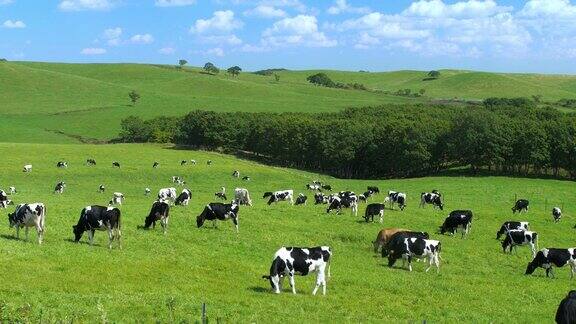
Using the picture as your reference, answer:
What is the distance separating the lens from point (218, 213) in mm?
33031

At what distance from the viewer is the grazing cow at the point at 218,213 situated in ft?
108

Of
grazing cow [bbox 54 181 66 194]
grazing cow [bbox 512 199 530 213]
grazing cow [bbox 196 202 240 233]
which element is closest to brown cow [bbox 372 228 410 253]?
grazing cow [bbox 196 202 240 233]

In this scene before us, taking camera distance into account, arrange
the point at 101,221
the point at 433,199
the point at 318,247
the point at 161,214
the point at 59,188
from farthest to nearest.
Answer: the point at 59,188 < the point at 433,199 < the point at 161,214 < the point at 101,221 < the point at 318,247

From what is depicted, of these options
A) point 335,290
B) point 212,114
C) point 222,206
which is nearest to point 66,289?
point 335,290

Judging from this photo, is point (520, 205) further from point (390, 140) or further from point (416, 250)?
point (390, 140)

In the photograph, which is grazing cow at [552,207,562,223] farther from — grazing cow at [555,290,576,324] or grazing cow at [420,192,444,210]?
grazing cow at [555,290,576,324]

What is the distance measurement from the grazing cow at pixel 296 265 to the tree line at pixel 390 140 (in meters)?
70.7

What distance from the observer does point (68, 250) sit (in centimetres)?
2403

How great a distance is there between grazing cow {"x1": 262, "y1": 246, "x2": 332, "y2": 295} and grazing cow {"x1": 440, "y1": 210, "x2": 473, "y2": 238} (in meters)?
17.4

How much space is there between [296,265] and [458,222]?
A: 18.5 m

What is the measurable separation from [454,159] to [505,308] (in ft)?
252

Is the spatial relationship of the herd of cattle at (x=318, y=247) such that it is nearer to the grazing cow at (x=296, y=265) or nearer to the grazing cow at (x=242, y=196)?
the grazing cow at (x=296, y=265)

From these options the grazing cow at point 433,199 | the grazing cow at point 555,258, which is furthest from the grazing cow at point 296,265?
the grazing cow at point 433,199

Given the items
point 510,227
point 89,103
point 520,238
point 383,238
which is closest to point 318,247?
point 383,238
